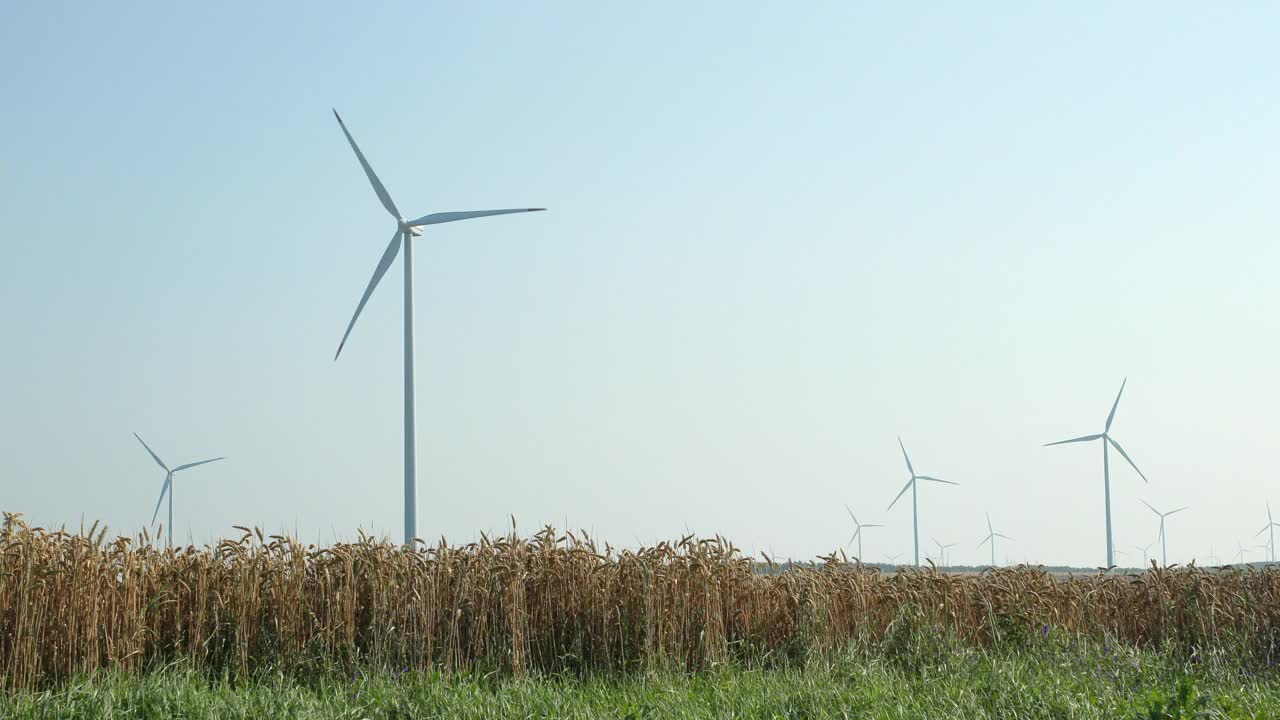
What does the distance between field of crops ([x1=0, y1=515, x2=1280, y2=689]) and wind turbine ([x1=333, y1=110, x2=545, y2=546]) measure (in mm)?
6254

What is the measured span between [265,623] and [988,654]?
814 centimetres

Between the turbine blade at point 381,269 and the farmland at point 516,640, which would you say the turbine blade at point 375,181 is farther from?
the farmland at point 516,640

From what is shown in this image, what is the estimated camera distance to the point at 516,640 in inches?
453

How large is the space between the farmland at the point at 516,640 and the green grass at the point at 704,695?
39mm

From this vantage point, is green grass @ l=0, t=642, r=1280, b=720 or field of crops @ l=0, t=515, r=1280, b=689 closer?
green grass @ l=0, t=642, r=1280, b=720

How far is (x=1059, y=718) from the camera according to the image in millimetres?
9172

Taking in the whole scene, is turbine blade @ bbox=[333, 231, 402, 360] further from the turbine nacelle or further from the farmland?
the farmland

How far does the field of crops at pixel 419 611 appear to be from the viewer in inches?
422

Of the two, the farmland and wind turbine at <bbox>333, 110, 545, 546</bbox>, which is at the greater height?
wind turbine at <bbox>333, 110, 545, 546</bbox>

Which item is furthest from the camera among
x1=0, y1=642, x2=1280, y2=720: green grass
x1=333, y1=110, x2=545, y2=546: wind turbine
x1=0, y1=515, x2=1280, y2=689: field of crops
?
x1=333, y1=110, x2=545, y2=546: wind turbine

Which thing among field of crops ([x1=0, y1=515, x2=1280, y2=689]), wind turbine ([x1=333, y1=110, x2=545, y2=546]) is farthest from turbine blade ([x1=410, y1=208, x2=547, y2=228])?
field of crops ([x1=0, y1=515, x2=1280, y2=689])

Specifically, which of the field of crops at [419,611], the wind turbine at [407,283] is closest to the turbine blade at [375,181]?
the wind turbine at [407,283]

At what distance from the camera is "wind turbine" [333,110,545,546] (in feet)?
64.2

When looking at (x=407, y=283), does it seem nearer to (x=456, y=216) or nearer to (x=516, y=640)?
(x=456, y=216)
